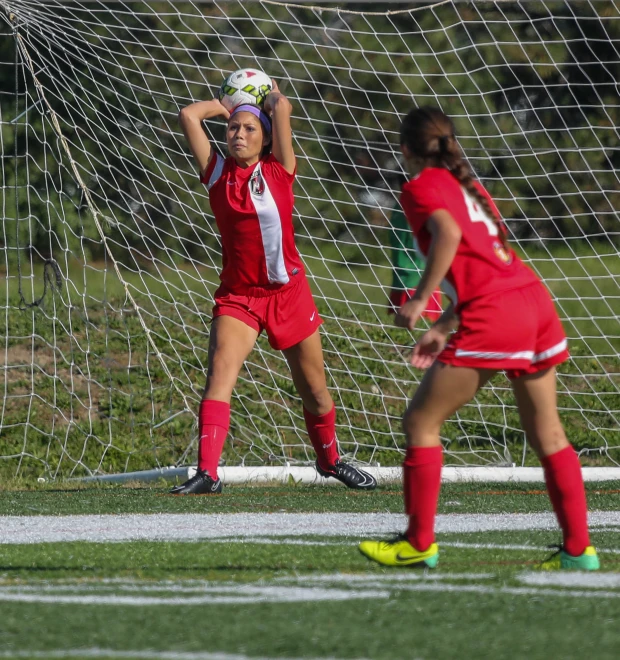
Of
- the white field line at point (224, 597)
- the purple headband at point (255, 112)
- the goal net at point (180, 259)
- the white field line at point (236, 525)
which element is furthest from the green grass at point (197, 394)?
the white field line at point (224, 597)

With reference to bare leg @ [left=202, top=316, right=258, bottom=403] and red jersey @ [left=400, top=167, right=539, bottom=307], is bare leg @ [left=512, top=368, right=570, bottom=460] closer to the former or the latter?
red jersey @ [left=400, top=167, right=539, bottom=307]

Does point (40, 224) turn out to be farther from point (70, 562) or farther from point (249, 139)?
point (70, 562)

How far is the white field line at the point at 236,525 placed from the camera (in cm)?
502

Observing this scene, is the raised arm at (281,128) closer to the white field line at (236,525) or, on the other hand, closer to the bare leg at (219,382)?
the bare leg at (219,382)

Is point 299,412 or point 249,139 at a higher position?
point 249,139

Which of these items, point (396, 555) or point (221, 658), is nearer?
point (221, 658)

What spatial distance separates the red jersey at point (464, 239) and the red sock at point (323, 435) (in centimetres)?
291

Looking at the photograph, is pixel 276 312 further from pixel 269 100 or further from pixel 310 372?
pixel 269 100

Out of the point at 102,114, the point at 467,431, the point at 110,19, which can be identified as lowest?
the point at 467,431

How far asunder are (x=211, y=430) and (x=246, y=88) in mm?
1757

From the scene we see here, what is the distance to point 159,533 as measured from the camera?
5.09 meters

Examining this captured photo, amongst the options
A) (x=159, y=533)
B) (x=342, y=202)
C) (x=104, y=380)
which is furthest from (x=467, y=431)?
(x=159, y=533)

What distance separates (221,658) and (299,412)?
6.85 meters

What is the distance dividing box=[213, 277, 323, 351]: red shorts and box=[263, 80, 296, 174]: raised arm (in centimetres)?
64
